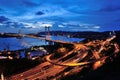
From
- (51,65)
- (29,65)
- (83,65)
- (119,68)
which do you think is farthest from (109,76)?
(29,65)

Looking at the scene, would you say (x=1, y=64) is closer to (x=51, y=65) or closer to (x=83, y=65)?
(x=51, y=65)

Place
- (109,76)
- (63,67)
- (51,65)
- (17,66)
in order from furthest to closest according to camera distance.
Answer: (17,66) → (51,65) → (63,67) → (109,76)

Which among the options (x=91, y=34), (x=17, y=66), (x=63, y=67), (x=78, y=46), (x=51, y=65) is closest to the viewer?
(x=63, y=67)

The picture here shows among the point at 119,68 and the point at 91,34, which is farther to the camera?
the point at 91,34

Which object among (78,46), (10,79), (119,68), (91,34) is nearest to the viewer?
(119,68)

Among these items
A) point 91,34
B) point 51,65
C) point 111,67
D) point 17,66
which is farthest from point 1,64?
point 91,34

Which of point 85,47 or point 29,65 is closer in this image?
point 29,65

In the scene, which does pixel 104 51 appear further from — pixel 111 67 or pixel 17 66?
pixel 111 67

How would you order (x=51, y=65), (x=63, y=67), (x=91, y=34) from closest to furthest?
(x=63, y=67) < (x=51, y=65) < (x=91, y=34)
